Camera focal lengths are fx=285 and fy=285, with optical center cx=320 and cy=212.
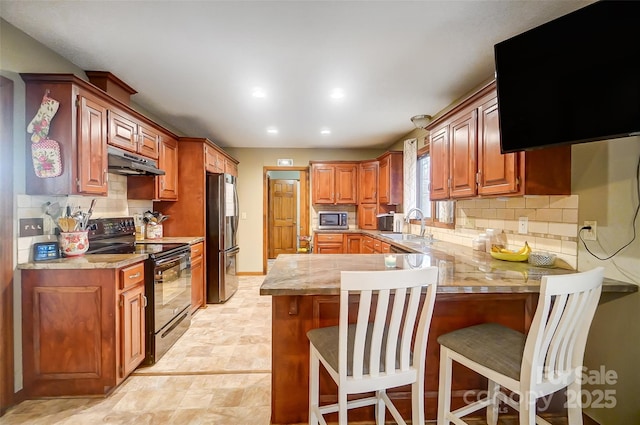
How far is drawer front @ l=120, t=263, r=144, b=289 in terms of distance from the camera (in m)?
2.02

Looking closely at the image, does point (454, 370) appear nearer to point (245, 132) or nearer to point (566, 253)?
point (566, 253)

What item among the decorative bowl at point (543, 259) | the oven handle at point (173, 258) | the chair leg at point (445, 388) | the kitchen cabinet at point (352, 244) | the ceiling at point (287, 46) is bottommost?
the chair leg at point (445, 388)

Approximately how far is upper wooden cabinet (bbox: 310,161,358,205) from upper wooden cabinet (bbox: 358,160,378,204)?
0.31ft

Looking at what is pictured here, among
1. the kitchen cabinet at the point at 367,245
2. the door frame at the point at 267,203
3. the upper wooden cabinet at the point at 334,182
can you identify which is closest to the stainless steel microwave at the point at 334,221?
the upper wooden cabinet at the point at 334,182

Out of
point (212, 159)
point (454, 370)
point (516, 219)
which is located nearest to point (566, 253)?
point (516, 219)

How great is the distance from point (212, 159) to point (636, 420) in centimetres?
441

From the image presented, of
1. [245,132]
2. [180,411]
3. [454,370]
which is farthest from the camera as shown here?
[245,132]

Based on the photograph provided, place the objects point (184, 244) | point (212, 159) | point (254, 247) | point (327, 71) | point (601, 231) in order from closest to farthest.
Answer: point (601, 231)
point (327, 71)
point (184, 244)
point (212, 159)
point (254, 247)

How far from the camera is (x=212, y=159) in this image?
4008 millimetres

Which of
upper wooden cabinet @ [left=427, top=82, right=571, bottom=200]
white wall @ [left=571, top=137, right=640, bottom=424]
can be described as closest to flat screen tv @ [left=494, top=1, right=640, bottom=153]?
upper wooden cabinet @ [left=427, top=82, right=571, bottom=200]

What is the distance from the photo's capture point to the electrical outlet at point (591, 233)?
5.34 ft

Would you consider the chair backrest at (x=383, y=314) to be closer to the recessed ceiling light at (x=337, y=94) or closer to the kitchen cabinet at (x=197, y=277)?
the recessed ceiling light at (x=337, y=94)

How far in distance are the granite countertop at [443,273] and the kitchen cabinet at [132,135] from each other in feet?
5.97

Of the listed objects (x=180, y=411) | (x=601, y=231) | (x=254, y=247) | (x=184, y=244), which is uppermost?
(x=601, y=231)
